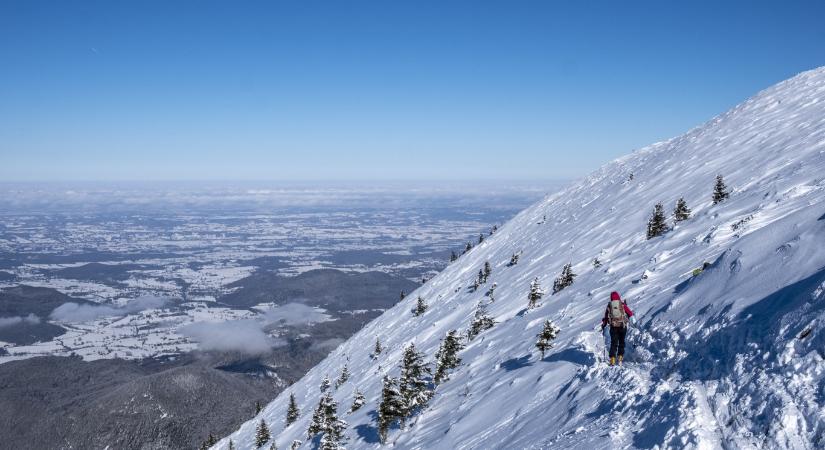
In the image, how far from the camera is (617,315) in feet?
45.7

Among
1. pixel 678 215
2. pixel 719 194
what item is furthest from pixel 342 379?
pixel 719 194

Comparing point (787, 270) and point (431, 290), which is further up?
point (787, 270)

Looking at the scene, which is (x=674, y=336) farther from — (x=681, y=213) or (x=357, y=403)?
(x=357, y=403)

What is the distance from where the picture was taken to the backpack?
1388 cm

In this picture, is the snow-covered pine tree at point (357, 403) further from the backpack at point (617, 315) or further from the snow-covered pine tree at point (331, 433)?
the backpack at point (617, 315)

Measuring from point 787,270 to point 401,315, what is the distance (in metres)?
53.5

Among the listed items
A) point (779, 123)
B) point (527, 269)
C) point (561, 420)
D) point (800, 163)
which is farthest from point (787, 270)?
point (779, 123)

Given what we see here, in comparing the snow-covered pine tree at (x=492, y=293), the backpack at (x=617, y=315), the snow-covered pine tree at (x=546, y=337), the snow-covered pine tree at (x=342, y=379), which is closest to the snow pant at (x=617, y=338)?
the backpack at (x=617, y=315)

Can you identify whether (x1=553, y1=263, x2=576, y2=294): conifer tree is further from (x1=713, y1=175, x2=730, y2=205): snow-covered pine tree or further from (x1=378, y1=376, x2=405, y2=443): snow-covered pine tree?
(x1=378, y1=376, x2=405, y2=443): snow-covered pine tree

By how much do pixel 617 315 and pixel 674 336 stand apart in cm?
147

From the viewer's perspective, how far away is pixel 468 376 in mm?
22922

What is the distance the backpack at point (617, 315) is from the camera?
13875mm

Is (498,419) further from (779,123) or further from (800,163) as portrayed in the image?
(779,123)

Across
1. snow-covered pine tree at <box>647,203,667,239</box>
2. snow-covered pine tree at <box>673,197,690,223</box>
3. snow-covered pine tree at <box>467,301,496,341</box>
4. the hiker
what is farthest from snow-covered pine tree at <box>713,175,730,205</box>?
the hiker
